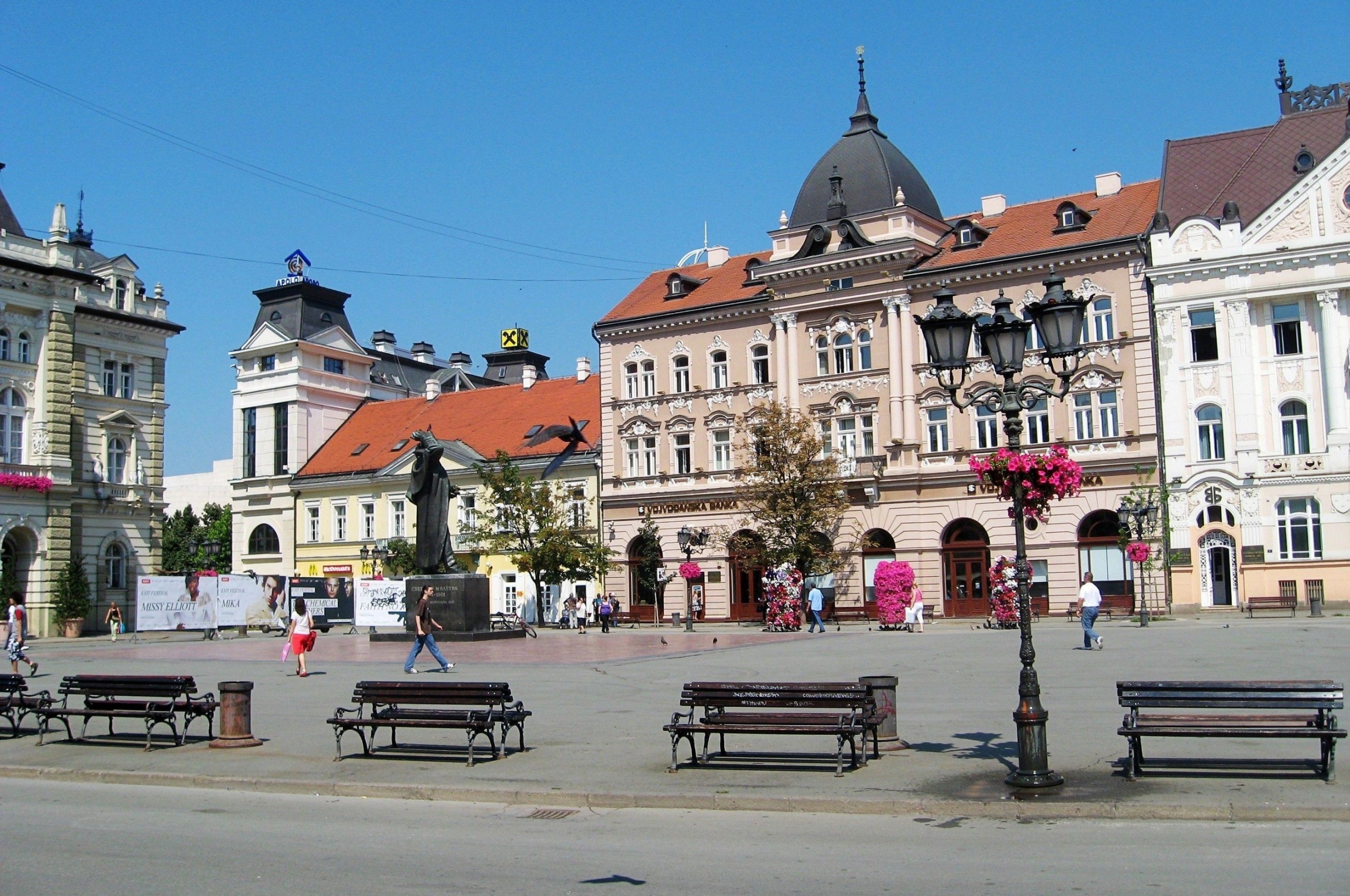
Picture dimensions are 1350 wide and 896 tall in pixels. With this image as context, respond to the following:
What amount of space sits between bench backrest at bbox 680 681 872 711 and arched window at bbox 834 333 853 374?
127 ft

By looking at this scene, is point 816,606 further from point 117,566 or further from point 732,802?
point 117,566

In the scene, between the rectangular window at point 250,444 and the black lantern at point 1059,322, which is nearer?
the black lantern at point 1059,322

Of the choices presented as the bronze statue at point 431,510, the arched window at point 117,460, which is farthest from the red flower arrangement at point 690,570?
the arched window at point 117,460

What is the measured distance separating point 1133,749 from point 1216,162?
4381cm

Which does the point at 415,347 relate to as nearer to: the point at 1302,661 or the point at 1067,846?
the point at 1302,661

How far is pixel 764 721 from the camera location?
1318cm

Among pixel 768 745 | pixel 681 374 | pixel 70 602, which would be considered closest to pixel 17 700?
pixel 768 745

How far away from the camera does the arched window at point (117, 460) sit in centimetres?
5891

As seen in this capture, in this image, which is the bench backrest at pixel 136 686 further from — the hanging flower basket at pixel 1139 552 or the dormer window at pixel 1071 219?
the dormer window at pixel 1071 219

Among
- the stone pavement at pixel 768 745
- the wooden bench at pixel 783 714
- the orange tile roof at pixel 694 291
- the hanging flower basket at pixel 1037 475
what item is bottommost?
the stone pavement at pixel 768 745

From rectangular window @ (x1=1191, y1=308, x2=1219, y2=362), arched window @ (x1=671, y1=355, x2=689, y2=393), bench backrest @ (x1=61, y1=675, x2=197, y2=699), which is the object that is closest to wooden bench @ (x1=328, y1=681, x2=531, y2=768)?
bench backrest @ (x1=61, y1=675, x2=197, y2=699)

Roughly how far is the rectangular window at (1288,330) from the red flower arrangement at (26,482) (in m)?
47.7

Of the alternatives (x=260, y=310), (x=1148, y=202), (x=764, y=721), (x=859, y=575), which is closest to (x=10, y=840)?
(x=764, y=721)

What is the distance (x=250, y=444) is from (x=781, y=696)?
62150 millimetres
